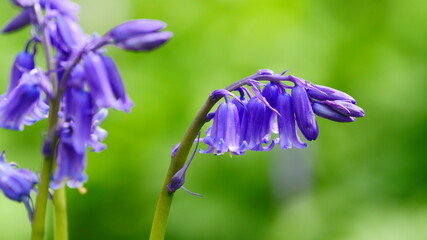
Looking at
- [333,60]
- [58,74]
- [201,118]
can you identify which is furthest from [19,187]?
[333,60]

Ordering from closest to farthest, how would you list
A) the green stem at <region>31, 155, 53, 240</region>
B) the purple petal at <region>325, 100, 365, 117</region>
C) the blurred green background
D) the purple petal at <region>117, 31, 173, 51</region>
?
the purple petal at <region>117, 31, 173, 51</region>, the green stem at <region>31, 155, 53, 240</region>, the purple petal at <region>325, 100, 365, 117</region>, the blurred green background

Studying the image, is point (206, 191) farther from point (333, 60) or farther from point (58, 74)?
point (58, 74)

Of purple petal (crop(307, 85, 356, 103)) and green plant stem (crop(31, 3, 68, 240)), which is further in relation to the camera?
purple petal (crop(307, 85, 356, 103))

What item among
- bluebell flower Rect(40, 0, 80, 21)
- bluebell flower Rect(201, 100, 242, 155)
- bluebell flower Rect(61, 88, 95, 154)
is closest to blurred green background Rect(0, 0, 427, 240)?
bluebell flower Rect(201, 100, 242, 155)

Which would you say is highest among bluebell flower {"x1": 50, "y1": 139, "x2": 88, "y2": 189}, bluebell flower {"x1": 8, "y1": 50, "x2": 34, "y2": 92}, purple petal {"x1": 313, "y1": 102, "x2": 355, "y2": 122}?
bluebell flower {"x1": 8, "y1": 50, "x2": 34, "y2": 92}

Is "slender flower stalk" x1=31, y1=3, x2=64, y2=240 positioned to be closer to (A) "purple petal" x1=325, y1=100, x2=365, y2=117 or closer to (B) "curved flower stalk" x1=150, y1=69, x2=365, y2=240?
(B) "curved flower stalk" x1=150, y1=69, x2=365, y2=240

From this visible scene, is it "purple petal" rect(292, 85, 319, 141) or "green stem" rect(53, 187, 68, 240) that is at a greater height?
"purple petal" rect(292, 85, 319, 141)

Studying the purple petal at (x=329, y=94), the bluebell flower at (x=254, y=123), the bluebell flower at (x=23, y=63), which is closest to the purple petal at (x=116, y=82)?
the bluebell flower at (x=23, y=63)
